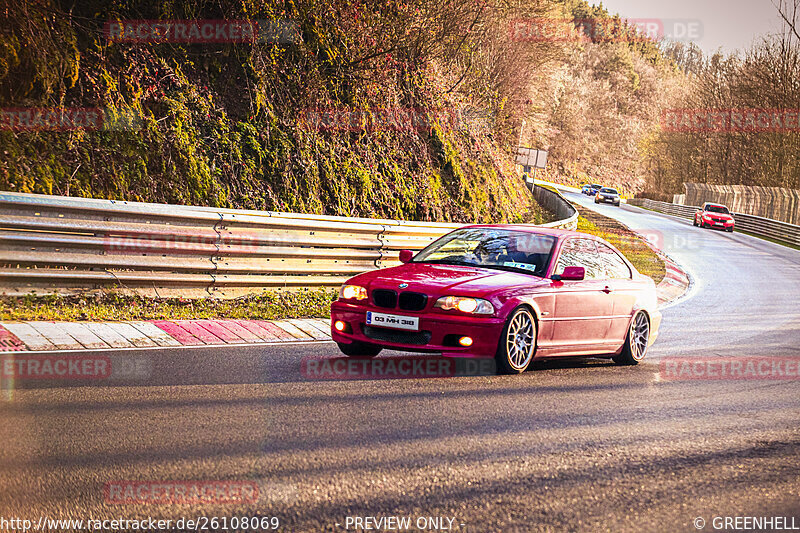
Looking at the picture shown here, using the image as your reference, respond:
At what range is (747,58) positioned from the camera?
207 ft

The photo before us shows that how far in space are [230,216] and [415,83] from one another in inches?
537

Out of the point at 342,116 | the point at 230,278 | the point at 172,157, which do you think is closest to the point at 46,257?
the point at 230,278

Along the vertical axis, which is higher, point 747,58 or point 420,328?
point 747,58

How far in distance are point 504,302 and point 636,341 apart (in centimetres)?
281

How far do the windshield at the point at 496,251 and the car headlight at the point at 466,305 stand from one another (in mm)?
1085

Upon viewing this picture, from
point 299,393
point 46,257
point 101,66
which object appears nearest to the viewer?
point 299,393

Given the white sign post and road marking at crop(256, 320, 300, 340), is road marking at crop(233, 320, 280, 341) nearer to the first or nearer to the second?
road marking at crop(256, 320, 300, 340)

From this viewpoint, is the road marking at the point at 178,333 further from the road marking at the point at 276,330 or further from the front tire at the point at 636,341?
the front tire at the point at 636,341

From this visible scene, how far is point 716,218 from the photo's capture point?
5028cm

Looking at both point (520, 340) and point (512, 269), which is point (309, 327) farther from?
point (520, 340)

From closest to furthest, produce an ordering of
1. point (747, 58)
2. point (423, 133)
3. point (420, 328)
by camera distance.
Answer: point (420, 328) < point (423, 133) < point (747, 58)

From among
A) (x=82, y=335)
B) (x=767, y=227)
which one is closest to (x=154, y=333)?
(x=82, y=335)

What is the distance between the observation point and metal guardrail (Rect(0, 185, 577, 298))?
9031 millimetres

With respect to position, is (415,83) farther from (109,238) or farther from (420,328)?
(420,328)
